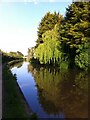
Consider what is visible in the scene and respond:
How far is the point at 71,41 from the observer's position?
116ft

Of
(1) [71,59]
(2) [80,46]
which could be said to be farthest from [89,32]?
(1) [71,59]

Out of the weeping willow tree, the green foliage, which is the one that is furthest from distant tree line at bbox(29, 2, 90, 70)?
the green foliage

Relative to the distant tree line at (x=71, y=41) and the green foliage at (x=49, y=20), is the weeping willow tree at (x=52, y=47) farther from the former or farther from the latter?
the green foliage at (x=49, y=20)

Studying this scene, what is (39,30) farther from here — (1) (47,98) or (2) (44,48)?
(1) (47,98)

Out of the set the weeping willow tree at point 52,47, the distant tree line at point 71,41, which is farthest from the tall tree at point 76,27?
the weeping willow tree at point 52,47

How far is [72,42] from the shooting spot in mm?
35188

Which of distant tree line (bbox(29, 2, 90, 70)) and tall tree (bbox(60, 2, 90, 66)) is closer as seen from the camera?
tall tree (bbox(60, 2, 90, 66))

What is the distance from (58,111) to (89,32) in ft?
63.1

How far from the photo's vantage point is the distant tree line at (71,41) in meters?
32.8

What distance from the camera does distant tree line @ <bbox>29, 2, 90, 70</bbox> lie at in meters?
32.8

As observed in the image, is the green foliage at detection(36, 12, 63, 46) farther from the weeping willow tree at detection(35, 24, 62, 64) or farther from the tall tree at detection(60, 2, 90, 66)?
the tall tree at detection(60, 2, 90, 66)

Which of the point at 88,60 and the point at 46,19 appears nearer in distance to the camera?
the point at 88,60

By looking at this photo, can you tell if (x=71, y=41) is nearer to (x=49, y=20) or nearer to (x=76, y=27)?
(x=76, y=27)

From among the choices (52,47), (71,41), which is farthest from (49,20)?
(71,41)
